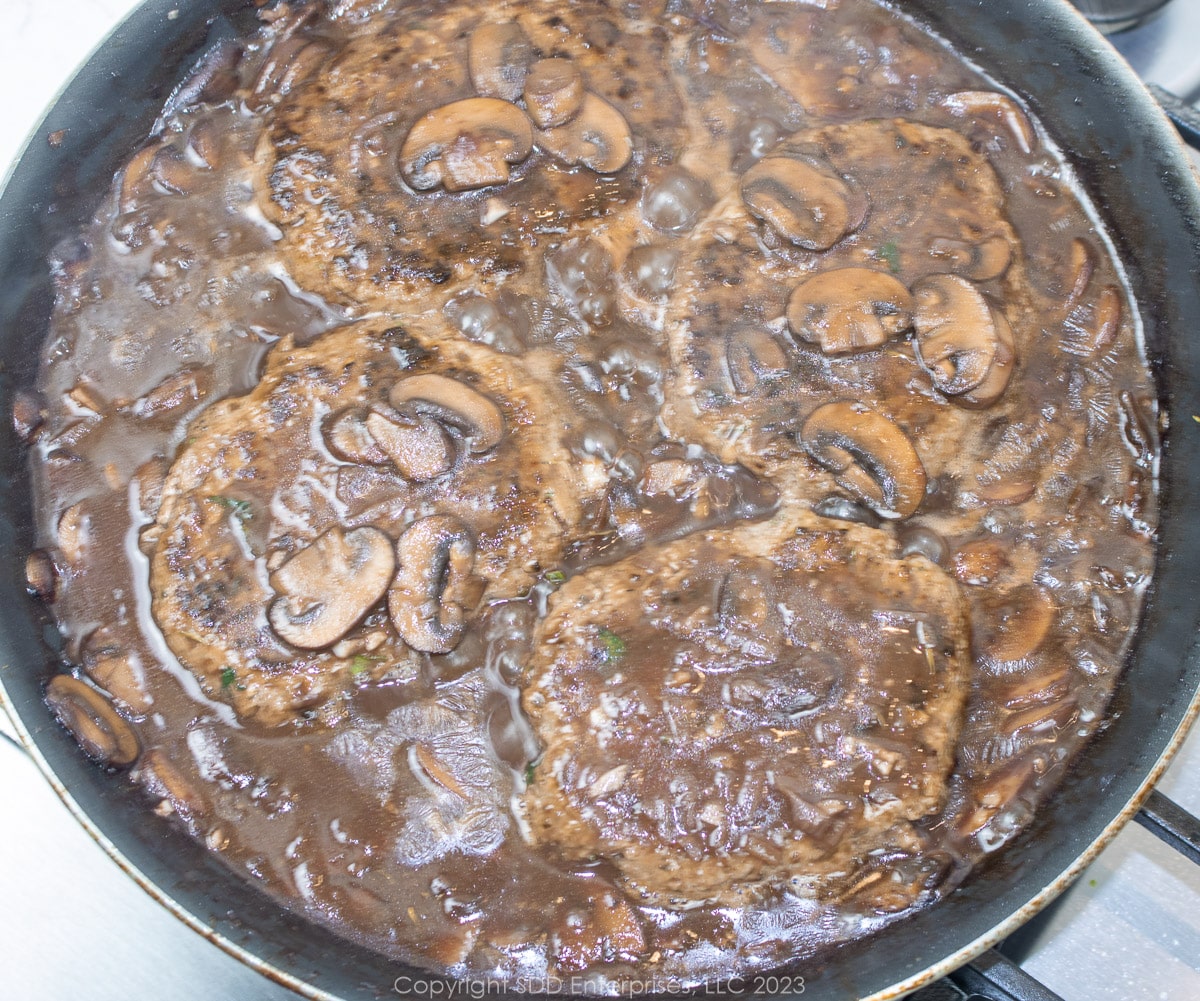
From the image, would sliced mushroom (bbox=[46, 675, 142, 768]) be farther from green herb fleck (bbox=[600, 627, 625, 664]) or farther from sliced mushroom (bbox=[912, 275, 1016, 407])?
sliced mushroom (bbox=[912, 275, 1016, 407])

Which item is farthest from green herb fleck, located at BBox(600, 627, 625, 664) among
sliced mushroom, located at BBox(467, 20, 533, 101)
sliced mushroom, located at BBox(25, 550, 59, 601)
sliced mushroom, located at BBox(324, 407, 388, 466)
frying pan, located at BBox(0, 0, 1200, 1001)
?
sliced mushroom, located at BBox(467, 20, 533, 101)

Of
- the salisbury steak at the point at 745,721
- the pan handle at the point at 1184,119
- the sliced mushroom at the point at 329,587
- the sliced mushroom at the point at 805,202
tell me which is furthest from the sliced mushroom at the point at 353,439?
the pan handle at the point at 1184,119

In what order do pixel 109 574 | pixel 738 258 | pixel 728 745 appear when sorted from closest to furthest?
pixel 728 745 → pixel 109 574 → pixel 738 258

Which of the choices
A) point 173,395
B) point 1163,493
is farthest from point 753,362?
point 173,395

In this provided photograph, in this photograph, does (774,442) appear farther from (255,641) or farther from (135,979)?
(135,979)

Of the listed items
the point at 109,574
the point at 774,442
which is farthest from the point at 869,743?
the point at 109,574

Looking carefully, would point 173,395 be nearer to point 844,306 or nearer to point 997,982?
point 844,306

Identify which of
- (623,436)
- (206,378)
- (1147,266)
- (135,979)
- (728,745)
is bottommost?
(135,979)
